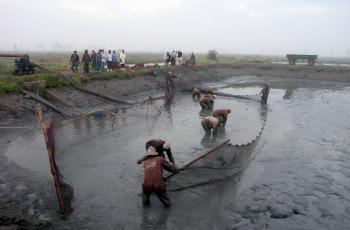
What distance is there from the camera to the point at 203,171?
9523mm

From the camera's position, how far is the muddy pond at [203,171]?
841 centimetres

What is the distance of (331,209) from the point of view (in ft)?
30.1

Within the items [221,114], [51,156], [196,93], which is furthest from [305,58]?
[51,156]

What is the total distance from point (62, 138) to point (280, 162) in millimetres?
8258

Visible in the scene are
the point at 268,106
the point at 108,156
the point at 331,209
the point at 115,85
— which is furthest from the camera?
the point at 115,85

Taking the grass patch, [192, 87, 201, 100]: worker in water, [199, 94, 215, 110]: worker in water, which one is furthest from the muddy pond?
[192, 87, 201, 100]: worker in water

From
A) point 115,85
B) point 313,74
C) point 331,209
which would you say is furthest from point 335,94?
point 331,209

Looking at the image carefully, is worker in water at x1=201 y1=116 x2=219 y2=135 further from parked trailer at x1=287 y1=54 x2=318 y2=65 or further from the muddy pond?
parked trailer at x1=287 y1=54 x2=318 y2=65

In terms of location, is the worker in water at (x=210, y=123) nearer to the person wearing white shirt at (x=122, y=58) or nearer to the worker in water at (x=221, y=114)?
the worker in water at (x=221, y=114)

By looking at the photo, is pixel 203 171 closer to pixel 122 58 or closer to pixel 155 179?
pixel 155 179

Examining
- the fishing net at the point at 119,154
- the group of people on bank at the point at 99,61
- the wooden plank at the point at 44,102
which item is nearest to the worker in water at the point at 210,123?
the fishing net at the point at 119,154

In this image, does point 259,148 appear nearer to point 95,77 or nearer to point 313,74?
point 95,77

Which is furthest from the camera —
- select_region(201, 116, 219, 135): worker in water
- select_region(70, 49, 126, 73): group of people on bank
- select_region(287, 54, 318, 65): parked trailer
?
select_region(287, 54, 318, 65): parked trailer

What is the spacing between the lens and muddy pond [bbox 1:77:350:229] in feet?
27.6
